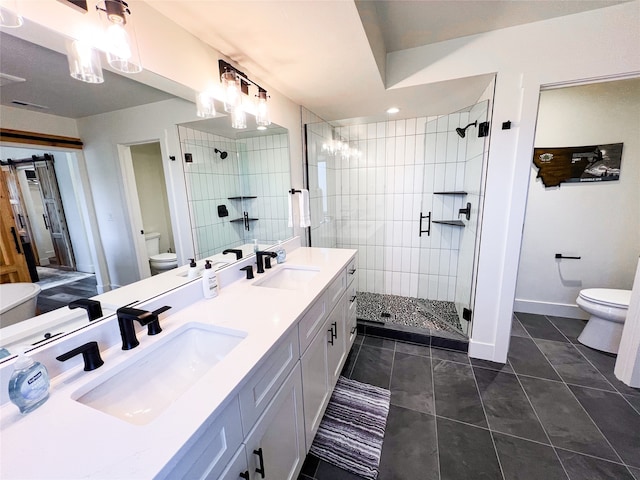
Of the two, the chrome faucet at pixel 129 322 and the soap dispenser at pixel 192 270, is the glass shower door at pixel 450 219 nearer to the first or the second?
the soap dispenser at pixel 192 270

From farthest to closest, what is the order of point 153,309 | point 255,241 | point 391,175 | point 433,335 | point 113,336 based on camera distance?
point 391,175 < point 433,335 < point 255,241 < point 153,309 < point 113,336

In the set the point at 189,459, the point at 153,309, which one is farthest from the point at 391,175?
the point at 189,459

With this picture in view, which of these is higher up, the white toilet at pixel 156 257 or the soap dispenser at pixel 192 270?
the white toilet at pixel 156 257

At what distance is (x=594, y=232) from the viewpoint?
231 centimetres

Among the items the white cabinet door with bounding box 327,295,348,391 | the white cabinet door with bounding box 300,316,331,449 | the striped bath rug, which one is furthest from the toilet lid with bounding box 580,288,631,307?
the white cabinet door with bounding box 300,316,331,449

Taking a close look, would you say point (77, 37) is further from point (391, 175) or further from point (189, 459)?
point (391, 175)

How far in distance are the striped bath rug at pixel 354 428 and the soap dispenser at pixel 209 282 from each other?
1016 millimetres

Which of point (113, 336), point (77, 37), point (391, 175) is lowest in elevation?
point (113, 336)

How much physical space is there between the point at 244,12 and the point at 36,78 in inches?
30.7

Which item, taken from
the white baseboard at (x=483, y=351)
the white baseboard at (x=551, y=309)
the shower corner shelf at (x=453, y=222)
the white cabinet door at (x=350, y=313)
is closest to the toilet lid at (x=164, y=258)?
the white cabinet door at (x=350, y=313)

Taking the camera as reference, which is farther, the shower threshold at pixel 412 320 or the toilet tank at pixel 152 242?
the shower threshold at pixel 412 320

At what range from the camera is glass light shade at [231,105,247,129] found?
1478mm

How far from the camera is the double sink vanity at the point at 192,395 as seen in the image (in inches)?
21.0

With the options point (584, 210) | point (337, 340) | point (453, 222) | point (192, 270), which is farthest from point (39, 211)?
point (584, 210)
